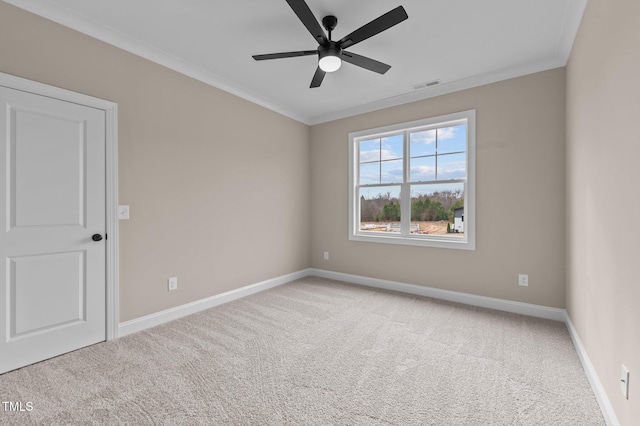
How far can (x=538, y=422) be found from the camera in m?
1.56

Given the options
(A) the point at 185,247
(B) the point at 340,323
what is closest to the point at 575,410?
(B) the point at 340,323

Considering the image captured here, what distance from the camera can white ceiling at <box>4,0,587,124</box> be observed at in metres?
2.18

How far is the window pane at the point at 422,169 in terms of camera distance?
3.80 meters

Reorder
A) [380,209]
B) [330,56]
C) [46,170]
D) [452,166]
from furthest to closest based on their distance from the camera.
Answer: [380,209] < [452,166] < [330,56] < [46,170]

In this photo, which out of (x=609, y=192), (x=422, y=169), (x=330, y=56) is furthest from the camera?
(x=422, y=169)

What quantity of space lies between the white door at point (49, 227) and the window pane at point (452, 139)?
3.72 meters

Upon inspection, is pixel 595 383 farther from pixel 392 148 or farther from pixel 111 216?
pixel 111 216

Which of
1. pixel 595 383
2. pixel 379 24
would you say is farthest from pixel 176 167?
pixel 595 383

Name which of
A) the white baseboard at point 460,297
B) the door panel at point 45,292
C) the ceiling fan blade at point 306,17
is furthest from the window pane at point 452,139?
the door panel at point 45,292

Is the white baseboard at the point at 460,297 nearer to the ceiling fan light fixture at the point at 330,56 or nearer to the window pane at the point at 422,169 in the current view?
the window pane at the point at 422,169

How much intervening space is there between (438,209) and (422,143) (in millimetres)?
929

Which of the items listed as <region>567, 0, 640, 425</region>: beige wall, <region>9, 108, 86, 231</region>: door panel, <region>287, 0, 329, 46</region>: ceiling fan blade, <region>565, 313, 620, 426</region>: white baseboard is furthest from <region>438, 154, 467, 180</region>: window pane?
<region>9, 108, 86, 231</region>: door panel

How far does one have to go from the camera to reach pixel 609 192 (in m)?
1.62

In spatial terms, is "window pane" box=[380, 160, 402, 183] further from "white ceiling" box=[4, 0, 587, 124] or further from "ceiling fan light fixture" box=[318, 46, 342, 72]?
"ceiling fan light fixture" box=[318, 46, 342, 72]
